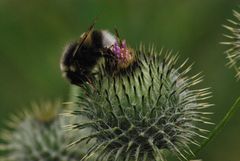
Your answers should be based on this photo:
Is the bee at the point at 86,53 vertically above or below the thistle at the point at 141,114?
above

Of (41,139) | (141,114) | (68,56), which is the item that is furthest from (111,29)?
(141,114)

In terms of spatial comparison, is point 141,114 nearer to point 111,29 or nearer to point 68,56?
point 68,56

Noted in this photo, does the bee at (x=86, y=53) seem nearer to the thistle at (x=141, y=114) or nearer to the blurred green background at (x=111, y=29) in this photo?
the thistle at (x=141, y=114)

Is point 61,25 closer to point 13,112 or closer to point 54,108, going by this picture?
point 13,112

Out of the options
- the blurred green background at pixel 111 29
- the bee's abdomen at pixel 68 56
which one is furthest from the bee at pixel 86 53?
the blurred green background at pixel 111 29

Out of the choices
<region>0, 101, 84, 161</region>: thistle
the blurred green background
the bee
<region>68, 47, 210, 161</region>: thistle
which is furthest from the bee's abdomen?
the blurred green background
